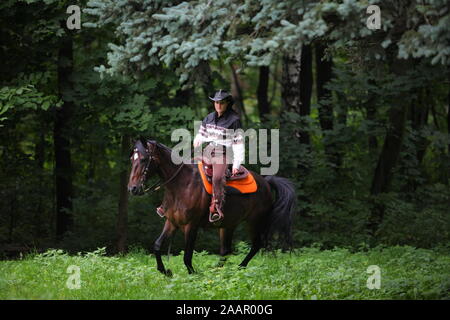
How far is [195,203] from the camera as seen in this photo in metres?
9.27

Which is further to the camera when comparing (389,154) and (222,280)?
(389,154)

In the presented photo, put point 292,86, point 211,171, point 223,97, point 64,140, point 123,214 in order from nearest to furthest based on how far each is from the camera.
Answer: point 223,97 → point 211,171 → point 123,214 → point 292,86 → point 64,140

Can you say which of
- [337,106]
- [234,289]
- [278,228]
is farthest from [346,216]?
[234,289]

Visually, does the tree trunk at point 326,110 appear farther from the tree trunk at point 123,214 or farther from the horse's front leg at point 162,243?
the horse's front leg at point 162,243

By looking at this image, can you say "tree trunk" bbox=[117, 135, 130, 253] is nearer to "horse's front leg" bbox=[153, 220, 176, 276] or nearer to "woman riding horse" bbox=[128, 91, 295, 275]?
"woman riding horse" bbox=[128, 91, 295, 275]

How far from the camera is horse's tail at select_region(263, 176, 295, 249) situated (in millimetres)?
10609

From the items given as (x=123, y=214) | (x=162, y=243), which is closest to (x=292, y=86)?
(x=123, y=214)

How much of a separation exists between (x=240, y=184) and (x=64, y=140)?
325 inches

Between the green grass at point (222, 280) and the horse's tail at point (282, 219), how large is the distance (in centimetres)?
45

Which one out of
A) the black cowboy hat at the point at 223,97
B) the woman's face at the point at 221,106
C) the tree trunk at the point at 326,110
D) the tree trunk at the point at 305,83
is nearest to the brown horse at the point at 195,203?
the woman's face at the point at 221,106

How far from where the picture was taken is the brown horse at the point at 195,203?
8.82m

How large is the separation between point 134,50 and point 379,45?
11.6 ft

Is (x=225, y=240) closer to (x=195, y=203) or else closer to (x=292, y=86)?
(x=195, y=203)

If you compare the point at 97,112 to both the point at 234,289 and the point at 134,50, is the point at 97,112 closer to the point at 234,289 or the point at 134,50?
the point at 134,50
